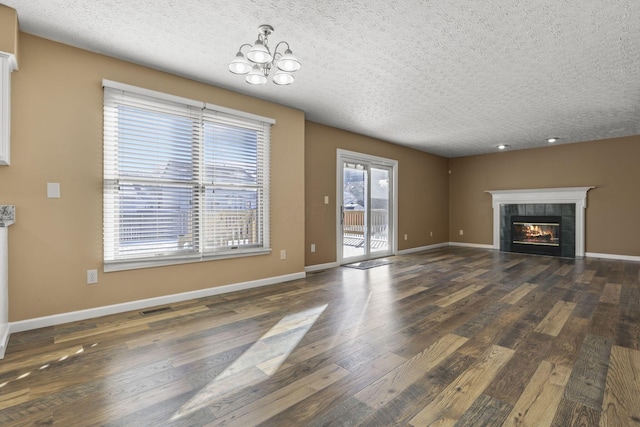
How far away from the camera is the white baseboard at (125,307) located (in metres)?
2.68

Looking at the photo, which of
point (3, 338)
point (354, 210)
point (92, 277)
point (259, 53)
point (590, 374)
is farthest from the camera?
point (354, 210)

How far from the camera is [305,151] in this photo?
5195 mm

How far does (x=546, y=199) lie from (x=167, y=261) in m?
7.66

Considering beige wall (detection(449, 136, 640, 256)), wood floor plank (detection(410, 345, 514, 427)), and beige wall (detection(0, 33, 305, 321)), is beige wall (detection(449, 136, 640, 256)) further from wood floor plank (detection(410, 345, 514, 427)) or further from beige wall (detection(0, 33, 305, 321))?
beige wall (detection(0, 33, 305, 321))

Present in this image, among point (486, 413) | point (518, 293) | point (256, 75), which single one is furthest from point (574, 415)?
point (256, 75)

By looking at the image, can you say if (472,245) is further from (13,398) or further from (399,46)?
(13,398)

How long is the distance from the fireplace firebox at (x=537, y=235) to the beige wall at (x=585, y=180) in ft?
1.73

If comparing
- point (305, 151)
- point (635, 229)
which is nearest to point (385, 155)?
point (305, 151)

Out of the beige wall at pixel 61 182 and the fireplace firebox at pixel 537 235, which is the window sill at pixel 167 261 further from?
the fireplace firebox at pixel 537 235

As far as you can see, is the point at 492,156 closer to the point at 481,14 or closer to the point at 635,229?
the point at 635,229

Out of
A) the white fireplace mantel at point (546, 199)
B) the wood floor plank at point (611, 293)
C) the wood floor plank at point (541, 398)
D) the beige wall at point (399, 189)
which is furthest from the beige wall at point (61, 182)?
the white fireplace mantel at point (546, 199)

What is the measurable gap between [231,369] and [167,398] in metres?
0.41

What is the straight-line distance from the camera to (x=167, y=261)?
3387 millimetres

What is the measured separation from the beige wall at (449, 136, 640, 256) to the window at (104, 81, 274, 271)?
6229 mm
